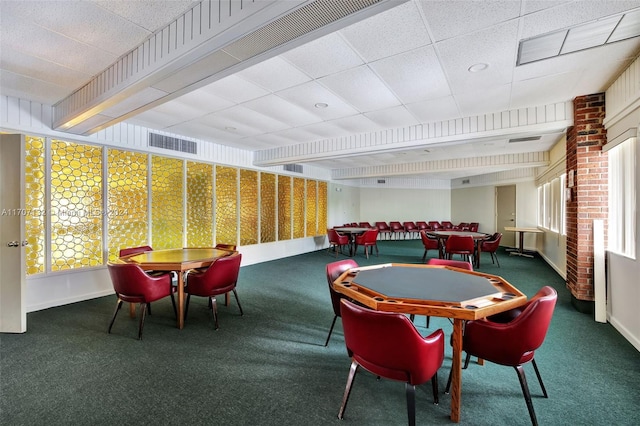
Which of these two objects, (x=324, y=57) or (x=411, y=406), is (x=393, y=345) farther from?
(x=324, y=57)

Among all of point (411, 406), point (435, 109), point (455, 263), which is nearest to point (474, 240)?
point (435, 109)

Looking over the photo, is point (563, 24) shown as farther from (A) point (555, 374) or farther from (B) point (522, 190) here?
(B) point (522, 190)

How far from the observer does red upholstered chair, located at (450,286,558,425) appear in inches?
68.9

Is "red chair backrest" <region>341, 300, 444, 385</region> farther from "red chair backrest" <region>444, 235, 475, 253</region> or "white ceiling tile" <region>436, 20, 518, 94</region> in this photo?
"red chair backrest" <region>444, 235, 475, 253</region>

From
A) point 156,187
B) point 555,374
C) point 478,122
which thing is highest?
Answer: point 478,122

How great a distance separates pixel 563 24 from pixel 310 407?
348cm

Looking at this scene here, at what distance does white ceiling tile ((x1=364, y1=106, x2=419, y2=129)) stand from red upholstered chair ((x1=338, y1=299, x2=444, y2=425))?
3.28m

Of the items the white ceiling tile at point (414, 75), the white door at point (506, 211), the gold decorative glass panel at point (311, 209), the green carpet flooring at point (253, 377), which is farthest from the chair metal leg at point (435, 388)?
the white door at point (506, 211)

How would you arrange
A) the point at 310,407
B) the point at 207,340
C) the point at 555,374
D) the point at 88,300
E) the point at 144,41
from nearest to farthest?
the point at 310,407 < the point at 555,374 < the point at 144,41 < the point at 207,340 < the point at 88,300

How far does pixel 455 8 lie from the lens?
206cm

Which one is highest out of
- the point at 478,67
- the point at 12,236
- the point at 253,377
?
the point at 478,67

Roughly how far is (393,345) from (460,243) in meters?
5.34

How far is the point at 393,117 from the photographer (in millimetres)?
4438

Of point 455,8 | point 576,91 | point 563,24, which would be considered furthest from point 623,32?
point 455,8
